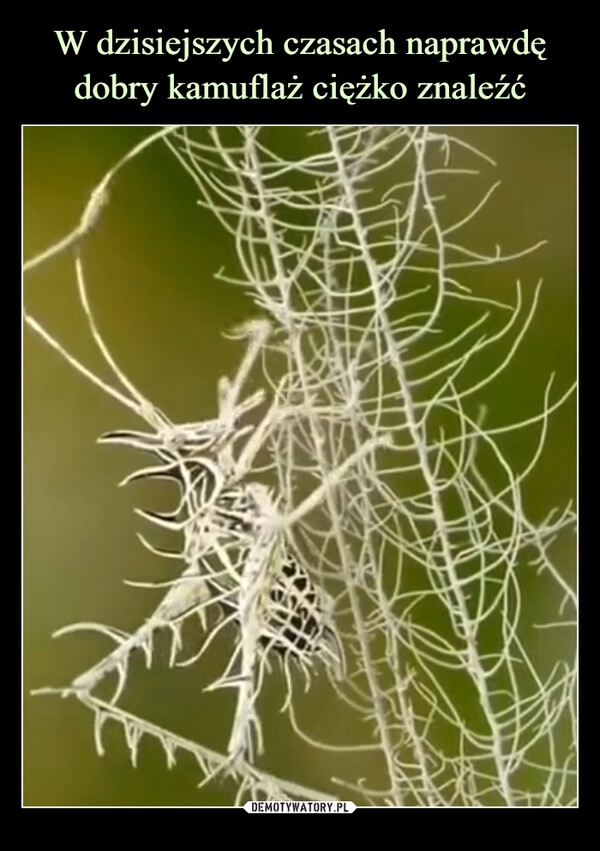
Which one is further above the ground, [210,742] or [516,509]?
[516,509]

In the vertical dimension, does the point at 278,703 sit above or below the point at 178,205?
below
